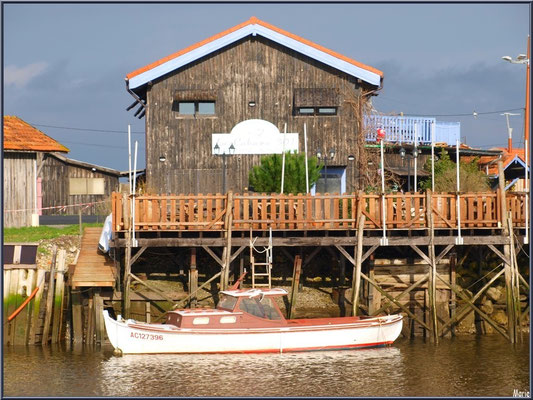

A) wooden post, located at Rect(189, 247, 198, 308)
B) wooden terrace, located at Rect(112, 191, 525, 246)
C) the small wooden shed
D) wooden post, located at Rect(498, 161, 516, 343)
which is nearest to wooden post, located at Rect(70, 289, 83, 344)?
wooden terrace, located at Rect(112, 191, 525, 246)

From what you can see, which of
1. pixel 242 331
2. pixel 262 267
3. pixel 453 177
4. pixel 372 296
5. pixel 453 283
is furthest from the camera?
pixel 453 177

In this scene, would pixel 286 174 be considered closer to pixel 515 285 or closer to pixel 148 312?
pixel 148 312

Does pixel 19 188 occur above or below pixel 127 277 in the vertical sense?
above

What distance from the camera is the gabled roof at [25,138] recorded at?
42.5 m

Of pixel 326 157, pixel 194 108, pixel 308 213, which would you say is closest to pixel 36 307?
pixel 308 213

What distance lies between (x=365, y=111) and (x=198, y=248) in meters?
11.2

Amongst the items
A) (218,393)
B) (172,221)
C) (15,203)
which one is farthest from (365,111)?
(218,393)

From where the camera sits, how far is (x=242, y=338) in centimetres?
2717

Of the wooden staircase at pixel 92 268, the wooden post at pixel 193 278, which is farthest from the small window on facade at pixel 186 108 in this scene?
the wooden post at pixel 193 278

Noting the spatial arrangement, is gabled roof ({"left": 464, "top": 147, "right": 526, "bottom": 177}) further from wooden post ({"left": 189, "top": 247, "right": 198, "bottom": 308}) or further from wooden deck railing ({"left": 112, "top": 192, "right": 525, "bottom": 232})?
wooden post ({"left": 189, "top": 247, "right": 198, "bottom": 308})

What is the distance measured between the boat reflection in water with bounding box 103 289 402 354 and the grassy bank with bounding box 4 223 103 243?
8.48 meters

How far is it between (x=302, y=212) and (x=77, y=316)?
25.0 feet

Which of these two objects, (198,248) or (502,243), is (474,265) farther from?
(198,248)

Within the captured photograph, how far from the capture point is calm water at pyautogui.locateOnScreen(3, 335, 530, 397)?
76.6 ft
